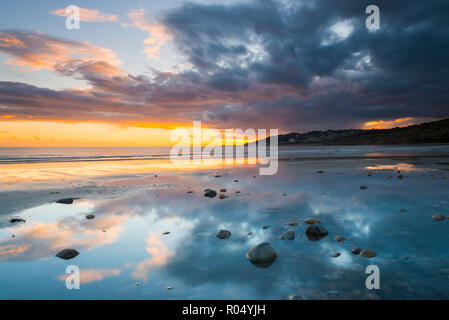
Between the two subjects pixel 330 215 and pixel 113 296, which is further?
pixel 330 215

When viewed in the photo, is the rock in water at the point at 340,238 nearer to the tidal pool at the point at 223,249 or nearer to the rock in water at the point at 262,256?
the tidal pool at the point at 223,249

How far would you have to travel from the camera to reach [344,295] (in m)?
3.20

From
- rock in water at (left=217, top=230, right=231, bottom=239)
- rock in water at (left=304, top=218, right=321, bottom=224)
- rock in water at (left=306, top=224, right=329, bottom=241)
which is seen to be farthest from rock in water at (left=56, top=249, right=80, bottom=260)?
rock in water at (left=304, top=218, right=321, bottom=224)

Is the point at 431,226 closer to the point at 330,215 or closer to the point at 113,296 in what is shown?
the point at 330,215

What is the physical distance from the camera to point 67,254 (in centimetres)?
467

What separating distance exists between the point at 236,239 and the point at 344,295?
2.57 meters

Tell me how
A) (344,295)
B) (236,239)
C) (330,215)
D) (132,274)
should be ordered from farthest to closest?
(330,215), (236,239), (132,274), (344,295)

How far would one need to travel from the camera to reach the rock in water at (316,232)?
5.36m

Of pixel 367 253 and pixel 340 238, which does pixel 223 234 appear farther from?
pixel 367 253

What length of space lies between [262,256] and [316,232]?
1821 mm

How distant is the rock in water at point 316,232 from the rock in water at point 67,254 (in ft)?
16.2

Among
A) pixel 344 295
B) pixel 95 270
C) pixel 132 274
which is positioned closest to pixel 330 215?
pixel 344 295

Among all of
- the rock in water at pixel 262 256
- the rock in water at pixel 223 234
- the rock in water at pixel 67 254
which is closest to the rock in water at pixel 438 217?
the rock in water at pixel 262 256
